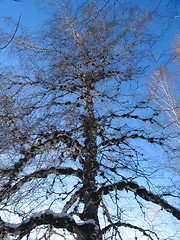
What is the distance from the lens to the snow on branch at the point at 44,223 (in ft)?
8.73

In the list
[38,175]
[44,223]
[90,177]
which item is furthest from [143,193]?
[38,175]

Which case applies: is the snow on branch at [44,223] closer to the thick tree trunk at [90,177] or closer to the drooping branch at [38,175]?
the thick tree trunk at [90,177]

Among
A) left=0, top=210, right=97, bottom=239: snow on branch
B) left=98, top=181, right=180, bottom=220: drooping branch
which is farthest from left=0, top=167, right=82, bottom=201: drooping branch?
left=98, top=181, right=180, bottom=220: drooping branch

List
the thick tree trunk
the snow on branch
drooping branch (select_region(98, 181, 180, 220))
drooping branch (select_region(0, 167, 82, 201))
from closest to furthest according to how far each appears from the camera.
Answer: the snow on branch, drooping branch (select_region(0, 167, 82, 201)), the thick tree trunk, drooping branch (select_region(98, 181, 180, 220))

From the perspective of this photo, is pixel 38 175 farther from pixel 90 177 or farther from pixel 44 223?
pixel 90 177

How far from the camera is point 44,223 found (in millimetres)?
2791

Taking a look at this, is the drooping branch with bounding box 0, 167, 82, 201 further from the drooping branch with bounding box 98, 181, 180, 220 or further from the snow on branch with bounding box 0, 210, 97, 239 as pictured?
the drooping branch with bounding box 98, 181, 180, 220

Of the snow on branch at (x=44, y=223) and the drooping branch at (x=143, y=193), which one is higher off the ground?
the drooping branch at (x=143, y=193)

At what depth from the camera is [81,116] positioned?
3.36 m

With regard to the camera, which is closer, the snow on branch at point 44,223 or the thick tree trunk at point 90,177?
the snow on branch at point 44,223

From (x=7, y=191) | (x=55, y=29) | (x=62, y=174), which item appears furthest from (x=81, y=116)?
(x=55, y=29)

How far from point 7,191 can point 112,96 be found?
2.86 meters

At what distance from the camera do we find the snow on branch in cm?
266

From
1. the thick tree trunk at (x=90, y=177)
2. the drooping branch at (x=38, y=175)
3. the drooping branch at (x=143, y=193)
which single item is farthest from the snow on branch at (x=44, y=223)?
the drooping branch at (x=143, y=193)
